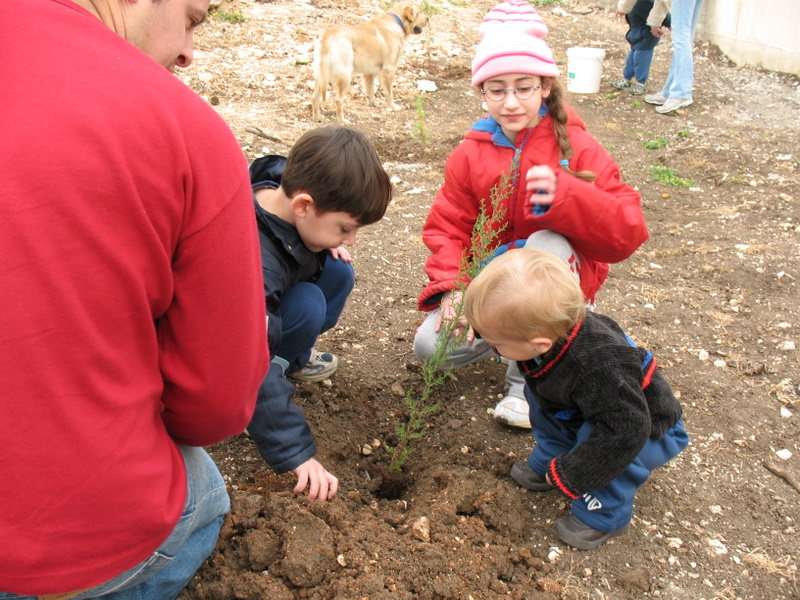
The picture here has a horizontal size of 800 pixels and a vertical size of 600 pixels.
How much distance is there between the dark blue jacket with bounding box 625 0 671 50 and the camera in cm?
862

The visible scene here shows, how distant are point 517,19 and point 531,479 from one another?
6.57 feet

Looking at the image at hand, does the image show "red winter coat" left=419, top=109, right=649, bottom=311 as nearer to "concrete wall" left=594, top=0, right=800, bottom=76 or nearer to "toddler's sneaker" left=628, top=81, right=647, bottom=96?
"toddler's sneaker" left=628, top=81, right=647, bottom=96

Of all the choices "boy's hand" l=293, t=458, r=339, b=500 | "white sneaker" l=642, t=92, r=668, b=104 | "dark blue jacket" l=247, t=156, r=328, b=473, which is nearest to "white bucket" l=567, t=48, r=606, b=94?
"white sneaker" l=642, t=92, r=668, b=104

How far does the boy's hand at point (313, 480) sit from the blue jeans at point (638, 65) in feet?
26.7

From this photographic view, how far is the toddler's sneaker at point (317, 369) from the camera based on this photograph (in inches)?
128

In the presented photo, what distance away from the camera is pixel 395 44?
794 cm

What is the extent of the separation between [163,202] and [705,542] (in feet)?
7.32

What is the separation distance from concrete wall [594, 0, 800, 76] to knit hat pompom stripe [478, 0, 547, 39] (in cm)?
734

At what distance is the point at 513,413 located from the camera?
2.97 m

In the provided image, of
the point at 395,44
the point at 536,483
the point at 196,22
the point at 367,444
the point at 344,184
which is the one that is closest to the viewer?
the point at 196,22

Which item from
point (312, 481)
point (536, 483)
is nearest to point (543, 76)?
point (536, 483)

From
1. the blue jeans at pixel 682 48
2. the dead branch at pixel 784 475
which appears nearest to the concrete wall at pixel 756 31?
the blue jeans at pixel 682 48

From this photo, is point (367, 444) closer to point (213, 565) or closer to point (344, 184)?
point (213, 565)

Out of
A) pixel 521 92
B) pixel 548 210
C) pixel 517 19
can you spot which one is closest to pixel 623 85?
pixel 517 19
